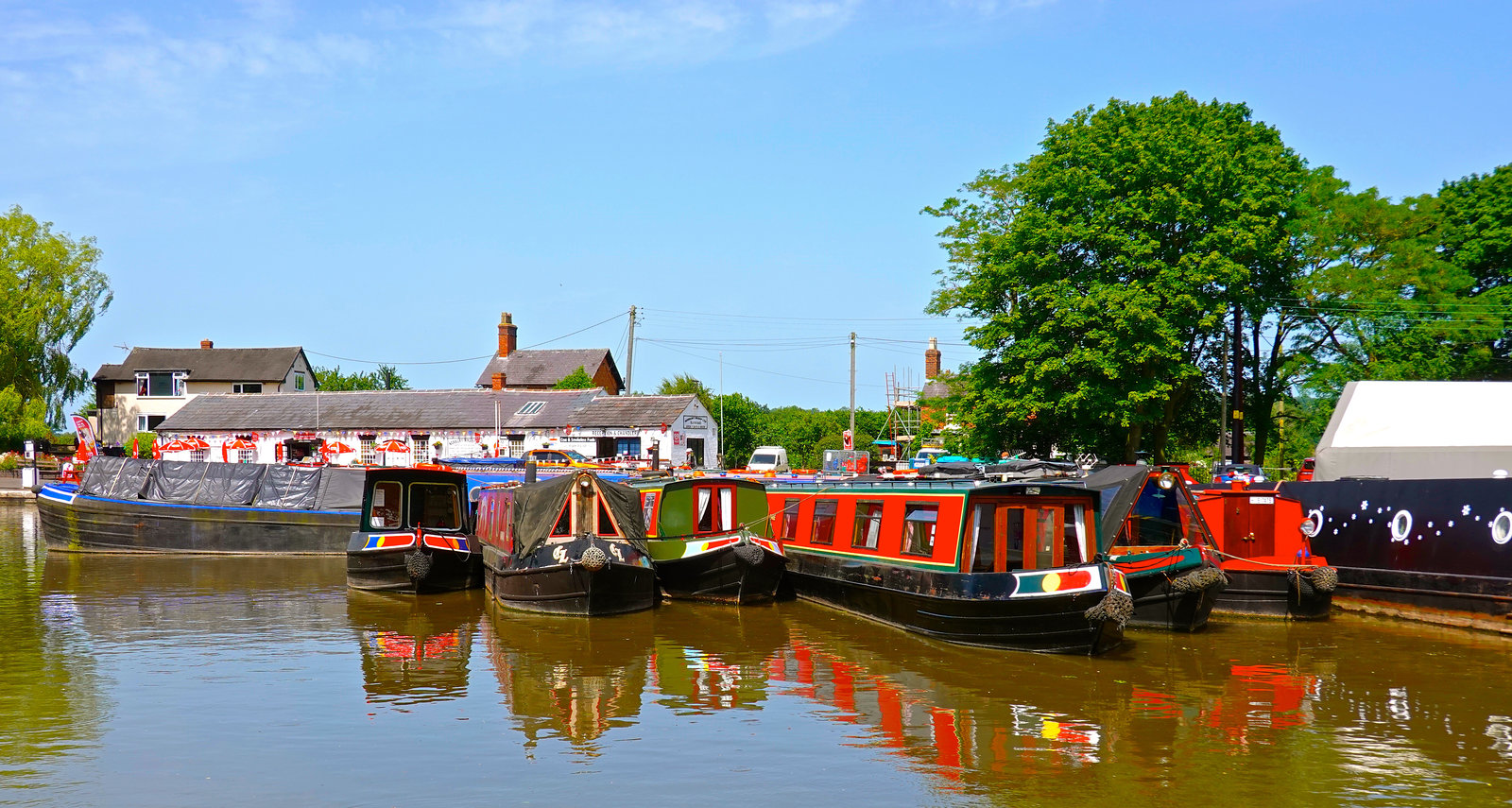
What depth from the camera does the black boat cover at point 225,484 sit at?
28578 millimetres

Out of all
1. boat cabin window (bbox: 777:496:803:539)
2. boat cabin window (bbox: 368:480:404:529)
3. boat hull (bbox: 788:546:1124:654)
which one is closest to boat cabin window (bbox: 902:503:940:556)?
boat hull (bbox: 788:546:1124:654)

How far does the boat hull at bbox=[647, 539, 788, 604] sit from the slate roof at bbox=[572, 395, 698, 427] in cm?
2285

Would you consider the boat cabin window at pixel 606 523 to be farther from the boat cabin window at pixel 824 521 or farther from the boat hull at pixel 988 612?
the boat hull at pixel 988 612

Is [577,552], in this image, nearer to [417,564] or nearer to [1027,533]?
[417,564]

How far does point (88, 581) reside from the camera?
74.4 feet

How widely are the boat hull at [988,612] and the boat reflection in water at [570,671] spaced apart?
3689 mm

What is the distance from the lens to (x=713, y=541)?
19.6 metres

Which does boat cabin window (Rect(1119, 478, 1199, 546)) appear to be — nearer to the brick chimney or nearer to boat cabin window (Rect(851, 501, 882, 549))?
boat cabin window (Rect(851, 501, 882, 549))

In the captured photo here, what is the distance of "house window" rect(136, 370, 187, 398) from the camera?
2185 inches

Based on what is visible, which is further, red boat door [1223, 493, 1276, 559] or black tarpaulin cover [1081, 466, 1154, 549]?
red boat door [1223, 493, 1276, 559]

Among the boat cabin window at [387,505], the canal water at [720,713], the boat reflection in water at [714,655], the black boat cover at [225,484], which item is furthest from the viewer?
the black boat cover at [225,484]

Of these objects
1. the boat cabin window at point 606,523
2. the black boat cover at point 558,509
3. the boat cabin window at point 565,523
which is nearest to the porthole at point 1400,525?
the black boat cover at point 558,509

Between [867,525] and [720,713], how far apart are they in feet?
22.1

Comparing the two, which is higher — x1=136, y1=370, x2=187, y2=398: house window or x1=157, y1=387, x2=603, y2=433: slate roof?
x1=136, y1=370, x2=187, y2=398: house window
